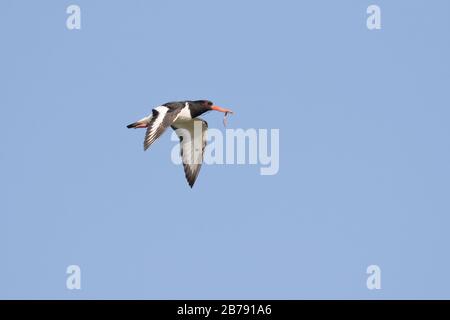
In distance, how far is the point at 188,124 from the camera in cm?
2578

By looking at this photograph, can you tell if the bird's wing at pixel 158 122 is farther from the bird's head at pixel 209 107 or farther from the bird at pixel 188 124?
the bird's head at pixel 209 107

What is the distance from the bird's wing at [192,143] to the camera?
25.8 meters

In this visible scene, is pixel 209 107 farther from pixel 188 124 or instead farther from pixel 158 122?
pixel 158 122

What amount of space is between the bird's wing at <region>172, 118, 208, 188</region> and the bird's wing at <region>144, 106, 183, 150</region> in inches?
49.0

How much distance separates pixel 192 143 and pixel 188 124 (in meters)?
0.56

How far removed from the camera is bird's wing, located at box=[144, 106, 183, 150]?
22473 mm

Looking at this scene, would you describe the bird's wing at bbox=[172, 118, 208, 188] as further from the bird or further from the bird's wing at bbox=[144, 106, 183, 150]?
the bird's wing at bbox=[144, 106, 183, 150]

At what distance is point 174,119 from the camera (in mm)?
23812

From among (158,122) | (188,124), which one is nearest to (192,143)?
(188,124)

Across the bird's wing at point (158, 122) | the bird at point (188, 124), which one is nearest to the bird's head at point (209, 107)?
the bird at point (188, 124)

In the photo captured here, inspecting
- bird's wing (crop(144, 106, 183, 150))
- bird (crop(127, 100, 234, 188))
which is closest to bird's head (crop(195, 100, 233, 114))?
bird (crop(127, 100, 234, 188))
